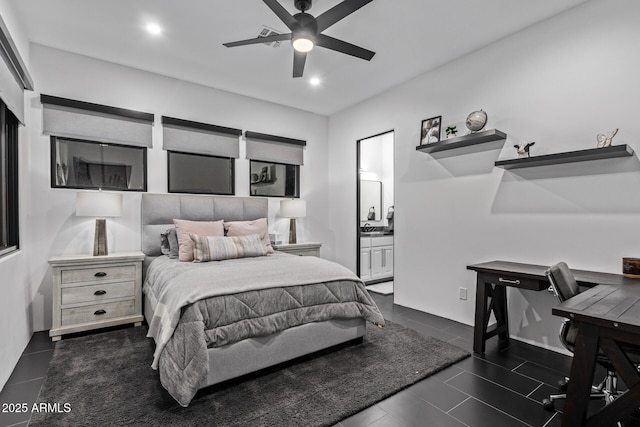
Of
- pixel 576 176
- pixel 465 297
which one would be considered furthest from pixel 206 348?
pixel 576 176

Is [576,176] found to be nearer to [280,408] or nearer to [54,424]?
[280,408]

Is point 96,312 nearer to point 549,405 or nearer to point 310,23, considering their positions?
point 310,23

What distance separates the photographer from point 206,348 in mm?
1986

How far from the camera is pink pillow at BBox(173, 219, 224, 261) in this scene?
327cm

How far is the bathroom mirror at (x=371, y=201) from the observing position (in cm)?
620

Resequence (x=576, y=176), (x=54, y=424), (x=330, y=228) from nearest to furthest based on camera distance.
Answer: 1. (x=54, y=424)
2. (x=576, y=176)
3. (x=330, y=228)

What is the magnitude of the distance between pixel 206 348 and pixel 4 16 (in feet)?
9.39

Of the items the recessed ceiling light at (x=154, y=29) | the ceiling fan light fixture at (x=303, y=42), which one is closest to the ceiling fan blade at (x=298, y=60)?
the ceiling fan light fixture at (x=303, y=42)

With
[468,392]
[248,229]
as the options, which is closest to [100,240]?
[248,229]

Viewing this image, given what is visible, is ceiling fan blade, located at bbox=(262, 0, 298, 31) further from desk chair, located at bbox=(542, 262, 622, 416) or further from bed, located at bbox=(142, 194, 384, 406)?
desk chair, located at bbox=(542, 262, 622, 416)

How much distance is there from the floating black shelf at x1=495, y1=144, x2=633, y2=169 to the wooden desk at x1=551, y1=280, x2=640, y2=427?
47.6 inches

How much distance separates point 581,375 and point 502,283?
1.11 metres

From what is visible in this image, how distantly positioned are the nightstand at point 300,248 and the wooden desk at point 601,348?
3.36m

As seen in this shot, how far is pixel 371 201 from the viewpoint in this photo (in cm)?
632
